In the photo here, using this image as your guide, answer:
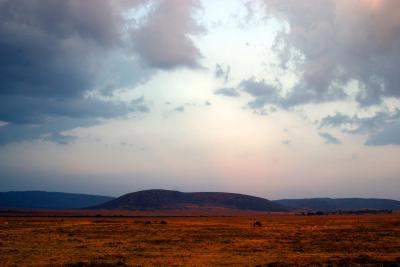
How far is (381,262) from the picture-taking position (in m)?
25.7

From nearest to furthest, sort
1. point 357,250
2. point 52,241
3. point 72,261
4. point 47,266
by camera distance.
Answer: point 47,266
point 72,261
point 357,250
point 52,241

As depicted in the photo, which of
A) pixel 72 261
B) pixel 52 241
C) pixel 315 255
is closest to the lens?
pixel 72 261

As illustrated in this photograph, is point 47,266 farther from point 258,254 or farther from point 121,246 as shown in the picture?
point 258,254

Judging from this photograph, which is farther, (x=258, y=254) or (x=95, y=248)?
(x=95, y=248)

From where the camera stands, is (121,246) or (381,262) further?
(121,246)

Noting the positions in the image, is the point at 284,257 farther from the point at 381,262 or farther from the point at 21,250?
the point at 21,250

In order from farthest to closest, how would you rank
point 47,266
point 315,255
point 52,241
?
point 52,241, point 315,255, point 47,266

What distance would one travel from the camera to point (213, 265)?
84.4ft

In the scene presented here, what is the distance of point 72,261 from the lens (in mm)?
27500

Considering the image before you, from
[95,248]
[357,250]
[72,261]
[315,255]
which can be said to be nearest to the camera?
[72,261]

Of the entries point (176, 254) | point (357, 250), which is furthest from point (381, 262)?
point (176, 254)

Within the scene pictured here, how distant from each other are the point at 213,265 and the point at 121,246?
1380 cm

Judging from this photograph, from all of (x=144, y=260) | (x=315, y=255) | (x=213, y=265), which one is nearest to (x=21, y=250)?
(x=144, y=260)

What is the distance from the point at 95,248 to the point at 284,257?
15.7 metres
